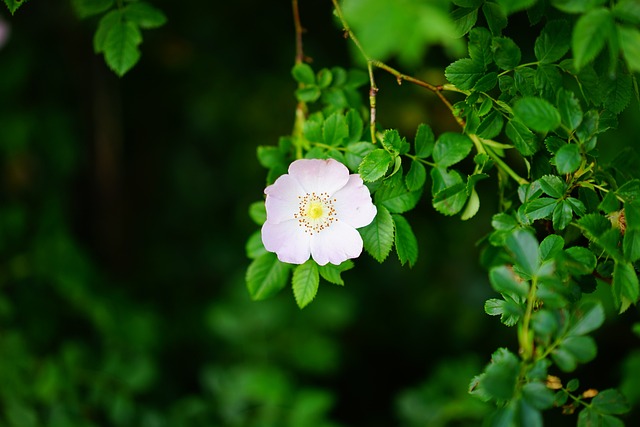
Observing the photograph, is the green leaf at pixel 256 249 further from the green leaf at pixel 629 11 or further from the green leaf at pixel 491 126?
the green leaf at pixel 629 11

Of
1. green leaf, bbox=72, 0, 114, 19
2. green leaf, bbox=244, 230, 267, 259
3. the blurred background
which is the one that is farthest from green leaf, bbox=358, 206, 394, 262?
the blurred background

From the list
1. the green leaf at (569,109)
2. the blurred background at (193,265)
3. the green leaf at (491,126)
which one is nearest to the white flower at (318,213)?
the green leaf at (491,126)

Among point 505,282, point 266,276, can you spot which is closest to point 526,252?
point 505,282

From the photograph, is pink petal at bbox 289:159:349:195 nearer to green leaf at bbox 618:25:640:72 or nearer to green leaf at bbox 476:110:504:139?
green leaf at bbox 476:110:504:139

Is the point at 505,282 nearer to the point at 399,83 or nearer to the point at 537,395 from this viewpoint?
the point at 537,395

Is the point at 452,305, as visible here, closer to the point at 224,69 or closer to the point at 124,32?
the point at 224,69

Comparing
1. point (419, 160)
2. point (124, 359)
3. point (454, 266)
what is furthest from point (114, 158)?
point (419, 160)
